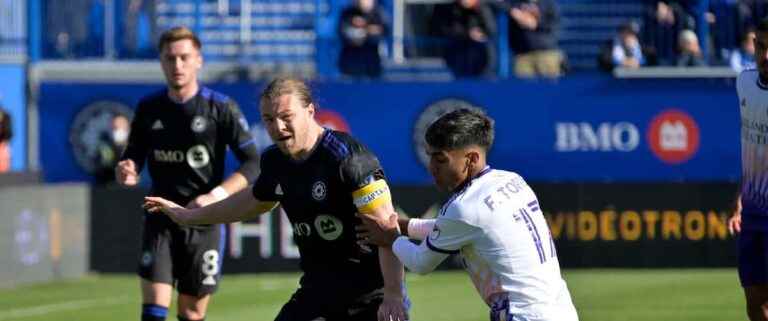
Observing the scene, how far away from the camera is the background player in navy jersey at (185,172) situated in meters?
10.4

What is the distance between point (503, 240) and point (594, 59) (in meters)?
16.9

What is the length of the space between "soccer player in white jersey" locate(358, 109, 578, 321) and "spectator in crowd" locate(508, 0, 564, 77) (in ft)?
48.9

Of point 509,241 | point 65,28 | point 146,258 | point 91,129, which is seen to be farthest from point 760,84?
point 65,28

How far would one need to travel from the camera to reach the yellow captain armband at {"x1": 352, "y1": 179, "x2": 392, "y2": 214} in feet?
23.9

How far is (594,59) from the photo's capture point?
23141 millimetres

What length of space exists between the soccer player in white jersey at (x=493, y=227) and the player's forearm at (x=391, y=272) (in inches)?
19.3

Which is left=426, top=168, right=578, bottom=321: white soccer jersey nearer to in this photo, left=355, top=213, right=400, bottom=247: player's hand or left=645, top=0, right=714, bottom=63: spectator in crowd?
left=355, top=213, right=400, bottom=247: player's hand

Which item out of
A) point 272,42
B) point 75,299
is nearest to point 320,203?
point 75,299

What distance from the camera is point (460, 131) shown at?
6.57 m

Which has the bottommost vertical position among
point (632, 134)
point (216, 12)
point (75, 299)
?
point (75, 299)

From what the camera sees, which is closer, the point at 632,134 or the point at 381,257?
the point at 381,257

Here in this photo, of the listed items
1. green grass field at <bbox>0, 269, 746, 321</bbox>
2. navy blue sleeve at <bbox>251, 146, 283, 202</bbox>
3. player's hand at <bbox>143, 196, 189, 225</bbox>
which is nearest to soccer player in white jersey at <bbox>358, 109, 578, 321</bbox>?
navy blue sleeve at <bbox>251, 146, 283, 202</bbox>

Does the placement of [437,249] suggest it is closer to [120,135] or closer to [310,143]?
[310,143]

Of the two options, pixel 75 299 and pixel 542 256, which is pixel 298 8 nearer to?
pixel 75 299
